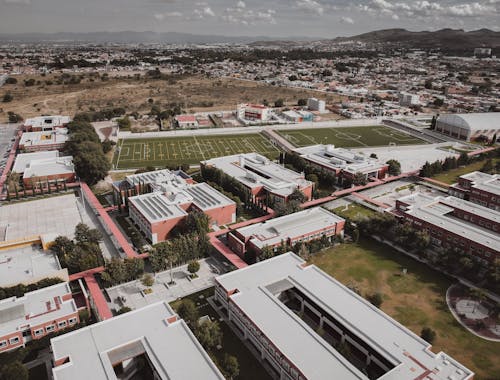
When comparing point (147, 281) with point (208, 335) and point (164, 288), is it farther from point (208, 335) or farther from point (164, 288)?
point (208, 335)

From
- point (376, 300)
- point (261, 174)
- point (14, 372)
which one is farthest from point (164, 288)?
point (261, 174)

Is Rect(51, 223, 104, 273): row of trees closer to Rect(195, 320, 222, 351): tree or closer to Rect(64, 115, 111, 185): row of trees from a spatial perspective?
Rect(195, 320, 222, 351): tree

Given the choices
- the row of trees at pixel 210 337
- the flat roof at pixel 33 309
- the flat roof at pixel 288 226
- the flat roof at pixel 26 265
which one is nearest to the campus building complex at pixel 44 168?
the flat roof at pixel 26 265

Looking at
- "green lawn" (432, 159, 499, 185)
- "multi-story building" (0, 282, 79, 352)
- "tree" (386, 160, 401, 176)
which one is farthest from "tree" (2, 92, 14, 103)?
"green lawn" (432, 159, 499, 185)

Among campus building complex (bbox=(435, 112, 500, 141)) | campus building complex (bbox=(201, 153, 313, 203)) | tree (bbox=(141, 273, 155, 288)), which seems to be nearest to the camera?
tree (bbox=(141, 273, 155, 288))

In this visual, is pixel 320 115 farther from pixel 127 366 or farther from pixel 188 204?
pixel 127 366

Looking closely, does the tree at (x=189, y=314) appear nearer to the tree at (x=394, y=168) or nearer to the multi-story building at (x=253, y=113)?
the tree at (x=394, y=168)

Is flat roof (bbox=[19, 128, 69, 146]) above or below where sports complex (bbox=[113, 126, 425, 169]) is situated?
above
